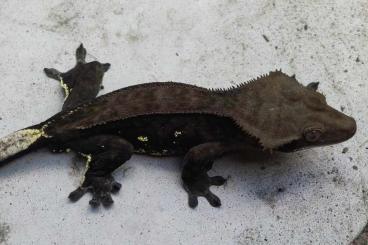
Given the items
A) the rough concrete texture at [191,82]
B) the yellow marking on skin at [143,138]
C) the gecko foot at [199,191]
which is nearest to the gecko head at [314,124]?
the rough concrete texture at [191,82]

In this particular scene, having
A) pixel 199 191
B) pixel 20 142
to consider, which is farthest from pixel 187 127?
pixel 20 142

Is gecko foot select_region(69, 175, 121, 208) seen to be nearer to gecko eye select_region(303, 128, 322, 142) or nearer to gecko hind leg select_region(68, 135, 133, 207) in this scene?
gecko hind leg select_region(68, 135, 133, 207)

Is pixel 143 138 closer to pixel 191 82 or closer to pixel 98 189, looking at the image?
pixel 98 189

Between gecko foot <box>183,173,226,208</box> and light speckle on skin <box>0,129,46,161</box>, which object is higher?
light speckle on skin <box>0,129,46,161</box>

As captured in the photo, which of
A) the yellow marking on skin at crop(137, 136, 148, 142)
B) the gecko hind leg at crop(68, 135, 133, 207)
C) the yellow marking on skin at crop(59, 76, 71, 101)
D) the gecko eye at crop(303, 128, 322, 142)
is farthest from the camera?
the yellow marking on skin at crop(59, 76, 71, 101)

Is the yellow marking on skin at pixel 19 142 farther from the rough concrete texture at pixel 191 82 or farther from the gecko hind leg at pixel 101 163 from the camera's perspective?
the gecko hind leg at pixel 101 163

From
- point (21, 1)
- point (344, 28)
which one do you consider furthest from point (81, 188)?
point (344, 28)

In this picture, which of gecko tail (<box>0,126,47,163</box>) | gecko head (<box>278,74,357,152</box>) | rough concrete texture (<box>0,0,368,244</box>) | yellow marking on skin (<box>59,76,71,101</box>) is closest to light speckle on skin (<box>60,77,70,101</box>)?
yellow marking on skin (<box>59,76,71,101</box>)
